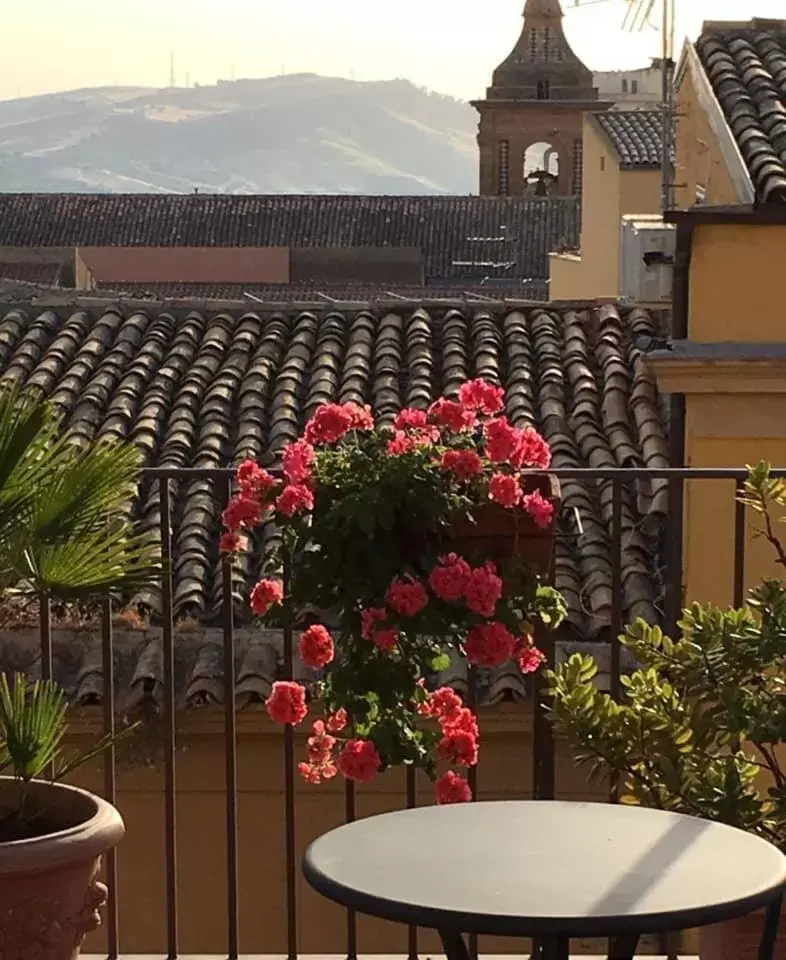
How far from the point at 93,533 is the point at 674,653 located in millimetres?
1115

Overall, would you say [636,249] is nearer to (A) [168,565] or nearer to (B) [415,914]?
(A) [168,565]

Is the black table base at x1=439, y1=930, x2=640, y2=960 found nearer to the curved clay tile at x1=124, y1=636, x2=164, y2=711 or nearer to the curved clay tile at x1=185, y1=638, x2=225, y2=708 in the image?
the curved clay tile at x1=185, y1=638, x2=225, y2=708

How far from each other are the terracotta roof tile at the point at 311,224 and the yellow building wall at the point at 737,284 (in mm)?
30293

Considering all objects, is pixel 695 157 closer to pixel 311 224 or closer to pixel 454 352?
pixel 454 352

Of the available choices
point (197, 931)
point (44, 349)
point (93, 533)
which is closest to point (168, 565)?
point (93, 533)

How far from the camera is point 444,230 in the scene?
41.7 m

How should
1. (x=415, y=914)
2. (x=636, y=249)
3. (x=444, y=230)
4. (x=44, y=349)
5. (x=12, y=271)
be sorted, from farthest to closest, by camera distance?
(x=444, y=230) < (x=12, y=271) < (x=636, y=249) < (x=44, y=349) < (x=415, y=914)

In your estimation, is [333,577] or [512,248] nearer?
[333,577]

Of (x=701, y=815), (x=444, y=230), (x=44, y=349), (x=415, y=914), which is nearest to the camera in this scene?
(x=415, y=914)

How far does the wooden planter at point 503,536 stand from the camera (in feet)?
11.7

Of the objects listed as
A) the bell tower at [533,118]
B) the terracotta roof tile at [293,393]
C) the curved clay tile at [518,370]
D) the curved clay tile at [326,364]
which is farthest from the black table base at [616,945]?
the bell tower at [533,118]

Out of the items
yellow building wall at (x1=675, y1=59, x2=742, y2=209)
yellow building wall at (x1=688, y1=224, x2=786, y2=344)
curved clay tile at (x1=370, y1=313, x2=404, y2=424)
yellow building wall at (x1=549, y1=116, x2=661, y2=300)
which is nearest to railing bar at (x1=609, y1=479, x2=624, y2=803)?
yellow building wall at (x1=688, y1=224, x2=786, y2=344)

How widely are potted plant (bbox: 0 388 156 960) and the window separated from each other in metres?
41.2

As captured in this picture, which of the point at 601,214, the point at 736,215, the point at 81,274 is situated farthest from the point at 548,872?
the point at 81,274
